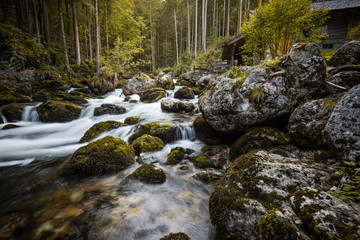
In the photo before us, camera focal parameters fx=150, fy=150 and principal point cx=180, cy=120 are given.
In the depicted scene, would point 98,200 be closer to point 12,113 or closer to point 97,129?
point 97,129

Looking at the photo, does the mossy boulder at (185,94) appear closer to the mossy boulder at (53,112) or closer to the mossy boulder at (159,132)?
the mossy boulder at (159,132)

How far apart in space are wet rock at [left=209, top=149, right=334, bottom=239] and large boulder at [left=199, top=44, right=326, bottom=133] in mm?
2298

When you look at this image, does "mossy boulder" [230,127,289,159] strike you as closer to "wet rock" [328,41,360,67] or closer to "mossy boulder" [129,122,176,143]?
"mossy boulder" [129,122,176,143]

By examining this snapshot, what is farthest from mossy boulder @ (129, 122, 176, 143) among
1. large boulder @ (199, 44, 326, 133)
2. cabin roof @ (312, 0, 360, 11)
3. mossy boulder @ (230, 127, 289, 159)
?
cabin roof @ (312, 0, 360, 11)

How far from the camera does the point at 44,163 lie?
531 centimetres

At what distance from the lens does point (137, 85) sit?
17.5m

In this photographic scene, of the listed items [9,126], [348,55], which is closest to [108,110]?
[9,126]

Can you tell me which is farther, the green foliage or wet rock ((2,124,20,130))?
wet rock ((2,124,20,130))

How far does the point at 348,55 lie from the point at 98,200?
9900mm

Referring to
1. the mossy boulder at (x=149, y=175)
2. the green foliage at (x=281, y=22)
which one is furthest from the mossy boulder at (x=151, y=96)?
the mossy boulder at (x=149, y=175)

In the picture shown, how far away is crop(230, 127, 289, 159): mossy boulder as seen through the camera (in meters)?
4.32

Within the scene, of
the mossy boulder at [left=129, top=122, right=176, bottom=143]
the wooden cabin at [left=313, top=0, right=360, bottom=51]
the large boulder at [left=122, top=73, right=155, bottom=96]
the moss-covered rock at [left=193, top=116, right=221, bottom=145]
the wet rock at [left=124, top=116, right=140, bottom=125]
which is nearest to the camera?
the moss-covered rock at [left=193, top=116, right=221, bottom=145]

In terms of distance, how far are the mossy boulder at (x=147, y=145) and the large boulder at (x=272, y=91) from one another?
8.38ft

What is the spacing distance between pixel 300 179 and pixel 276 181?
39cm
